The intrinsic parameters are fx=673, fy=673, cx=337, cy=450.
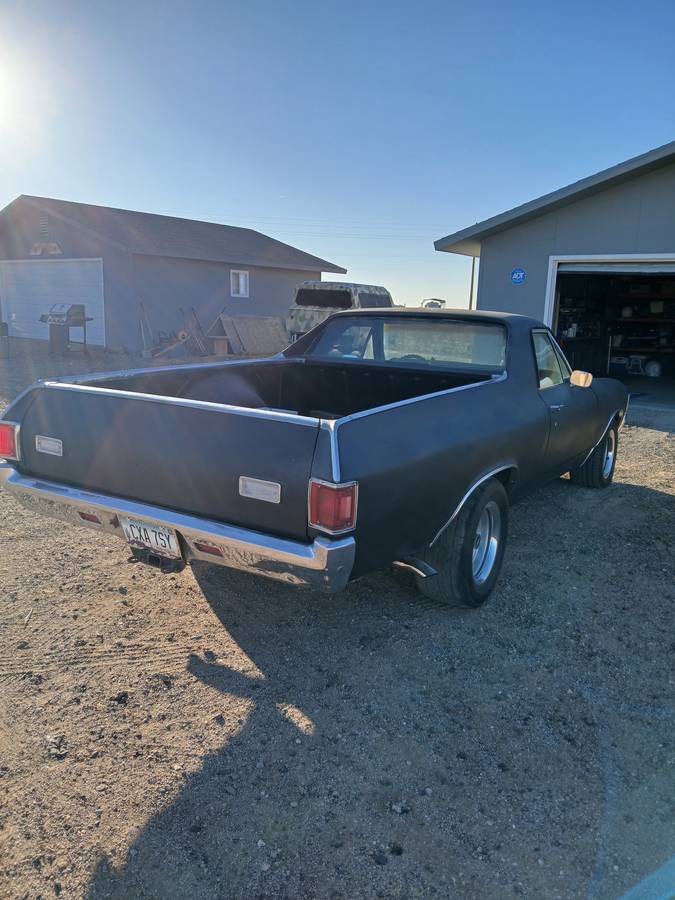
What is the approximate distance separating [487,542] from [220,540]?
6.28ft

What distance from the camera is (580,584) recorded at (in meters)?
4.52

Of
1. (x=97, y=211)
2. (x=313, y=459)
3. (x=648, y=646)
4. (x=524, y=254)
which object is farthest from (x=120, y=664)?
(x=97, y=211)

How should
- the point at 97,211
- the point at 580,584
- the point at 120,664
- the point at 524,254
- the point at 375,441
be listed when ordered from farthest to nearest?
the point at 97,211 → the point at 524,254 → the point at 580,584 → the point at 120,664 → the point at 375,441

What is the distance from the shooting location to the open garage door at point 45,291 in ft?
69.6

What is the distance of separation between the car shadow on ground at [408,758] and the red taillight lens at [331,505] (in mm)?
960

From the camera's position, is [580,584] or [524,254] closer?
[580,584]

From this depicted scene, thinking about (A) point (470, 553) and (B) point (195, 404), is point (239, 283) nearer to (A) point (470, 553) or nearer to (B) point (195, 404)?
(A) point (470, 553)

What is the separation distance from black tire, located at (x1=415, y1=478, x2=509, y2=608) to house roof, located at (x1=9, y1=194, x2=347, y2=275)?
1879cm

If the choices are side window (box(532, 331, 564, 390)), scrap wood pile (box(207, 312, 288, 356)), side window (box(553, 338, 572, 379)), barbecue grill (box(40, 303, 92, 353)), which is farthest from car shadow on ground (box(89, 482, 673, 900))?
scrap wood pile (box(207, 312, 288, 356))

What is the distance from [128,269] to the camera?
67.8 feet

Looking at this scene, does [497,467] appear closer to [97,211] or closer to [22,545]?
[22,545]

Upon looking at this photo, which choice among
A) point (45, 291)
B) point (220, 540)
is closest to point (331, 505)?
point (220, 540)

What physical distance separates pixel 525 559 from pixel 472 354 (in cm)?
155

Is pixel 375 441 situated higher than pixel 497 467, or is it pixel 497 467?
pixel 375 441
